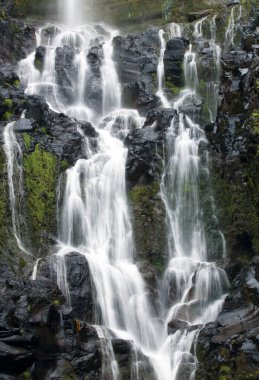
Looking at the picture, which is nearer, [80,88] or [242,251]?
[242,251]

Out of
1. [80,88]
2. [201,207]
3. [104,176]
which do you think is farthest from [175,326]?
[80,88]

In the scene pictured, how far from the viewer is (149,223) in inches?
722

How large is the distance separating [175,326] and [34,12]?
101ft

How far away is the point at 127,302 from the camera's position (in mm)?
15344

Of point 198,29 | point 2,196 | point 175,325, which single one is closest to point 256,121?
point 175,325

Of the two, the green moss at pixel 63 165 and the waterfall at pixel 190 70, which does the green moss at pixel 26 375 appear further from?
the waterfall at pixel 190 70

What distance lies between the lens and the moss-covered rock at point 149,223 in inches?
691

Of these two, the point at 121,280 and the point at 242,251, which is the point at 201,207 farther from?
the point at 121,280

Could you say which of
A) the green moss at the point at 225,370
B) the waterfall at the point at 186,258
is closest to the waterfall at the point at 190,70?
the waterfall at the point at 186,258

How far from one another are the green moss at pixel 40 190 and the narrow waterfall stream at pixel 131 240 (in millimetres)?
512

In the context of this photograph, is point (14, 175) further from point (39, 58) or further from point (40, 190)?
point (39, 58)

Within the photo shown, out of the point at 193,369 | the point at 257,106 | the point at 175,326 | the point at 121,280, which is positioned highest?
the point at 257,106

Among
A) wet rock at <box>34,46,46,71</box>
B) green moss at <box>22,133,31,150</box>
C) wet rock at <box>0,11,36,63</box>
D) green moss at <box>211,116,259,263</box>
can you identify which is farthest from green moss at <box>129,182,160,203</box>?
wet rock at <box>0,11,36,63</box>

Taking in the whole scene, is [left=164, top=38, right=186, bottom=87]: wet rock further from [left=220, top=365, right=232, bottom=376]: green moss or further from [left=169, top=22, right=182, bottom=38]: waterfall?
[left=220, top=365, right=232, bottom=376]: green moss
